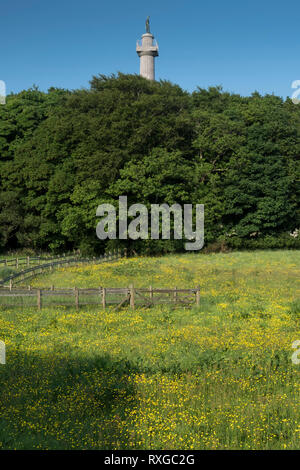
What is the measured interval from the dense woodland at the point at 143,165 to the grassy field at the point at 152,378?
25512 mm

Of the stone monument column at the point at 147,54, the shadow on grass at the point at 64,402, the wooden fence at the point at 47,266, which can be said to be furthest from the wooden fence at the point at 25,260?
the stone monument column at the point at 147,54

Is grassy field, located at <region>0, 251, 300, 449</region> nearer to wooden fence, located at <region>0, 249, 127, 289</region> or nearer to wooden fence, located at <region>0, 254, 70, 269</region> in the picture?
wooden fence, located at <region>0, 249, 127, 289</region>

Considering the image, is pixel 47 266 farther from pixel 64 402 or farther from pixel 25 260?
pixel 64 402

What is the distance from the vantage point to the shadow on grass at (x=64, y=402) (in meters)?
8.97

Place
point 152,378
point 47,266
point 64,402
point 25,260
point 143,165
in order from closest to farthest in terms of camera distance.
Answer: point 64,402
point 152,378
point 47,266
point 25,260
point 143,165

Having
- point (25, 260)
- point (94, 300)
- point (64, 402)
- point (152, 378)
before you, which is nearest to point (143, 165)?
point (25, 260)

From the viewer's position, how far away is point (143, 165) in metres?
45.9

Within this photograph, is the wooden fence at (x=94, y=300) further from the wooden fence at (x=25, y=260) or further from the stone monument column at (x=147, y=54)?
the stone monument column at (x=147, y=54)

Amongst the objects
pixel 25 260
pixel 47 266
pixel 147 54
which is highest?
pixel 147 54

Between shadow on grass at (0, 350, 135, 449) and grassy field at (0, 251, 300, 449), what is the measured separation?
0.03 meters

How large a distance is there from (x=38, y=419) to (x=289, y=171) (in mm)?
50471

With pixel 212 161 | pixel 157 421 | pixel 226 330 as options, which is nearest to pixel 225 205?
pixel 212 161

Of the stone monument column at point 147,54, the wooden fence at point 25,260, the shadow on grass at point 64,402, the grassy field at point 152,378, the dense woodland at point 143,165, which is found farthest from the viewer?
the stone monument column at point 147,54

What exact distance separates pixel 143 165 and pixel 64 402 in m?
37.1
